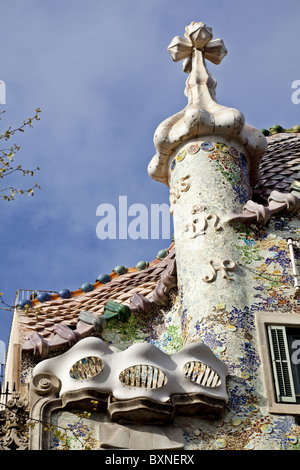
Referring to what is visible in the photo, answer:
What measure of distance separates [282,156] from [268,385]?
16.1 ft

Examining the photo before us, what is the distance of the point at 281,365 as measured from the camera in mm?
15219

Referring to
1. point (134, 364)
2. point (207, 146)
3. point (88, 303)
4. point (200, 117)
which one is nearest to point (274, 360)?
point (134, 364)

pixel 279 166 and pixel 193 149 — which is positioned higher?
pixel 279 166

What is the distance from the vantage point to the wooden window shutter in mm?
14922

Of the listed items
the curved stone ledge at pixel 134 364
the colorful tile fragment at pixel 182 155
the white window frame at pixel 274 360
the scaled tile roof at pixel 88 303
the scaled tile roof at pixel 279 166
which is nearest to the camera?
the curved stone ledge at pixel 134 364

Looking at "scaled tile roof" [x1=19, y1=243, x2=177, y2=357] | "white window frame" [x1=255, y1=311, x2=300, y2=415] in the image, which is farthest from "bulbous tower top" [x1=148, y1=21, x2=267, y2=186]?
"white window frame" [x1=255, y1=311, x2=300, y2=415]

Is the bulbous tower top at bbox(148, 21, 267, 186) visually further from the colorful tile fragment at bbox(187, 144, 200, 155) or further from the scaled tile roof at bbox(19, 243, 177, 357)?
the scaled tile roof at bbox(19, 243, 177, 357)

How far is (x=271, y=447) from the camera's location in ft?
46.9

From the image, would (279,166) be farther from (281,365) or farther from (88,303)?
(281,365)

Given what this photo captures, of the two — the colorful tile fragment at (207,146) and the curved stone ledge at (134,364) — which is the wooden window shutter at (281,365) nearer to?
the curved stone ledge at (134,364)

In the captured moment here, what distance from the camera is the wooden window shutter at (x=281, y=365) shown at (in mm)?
14922

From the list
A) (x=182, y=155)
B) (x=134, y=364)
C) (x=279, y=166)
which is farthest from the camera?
(x=279, y=166)

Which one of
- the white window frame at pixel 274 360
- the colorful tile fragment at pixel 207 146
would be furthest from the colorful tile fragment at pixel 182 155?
the white window frame at pixel 274 360
